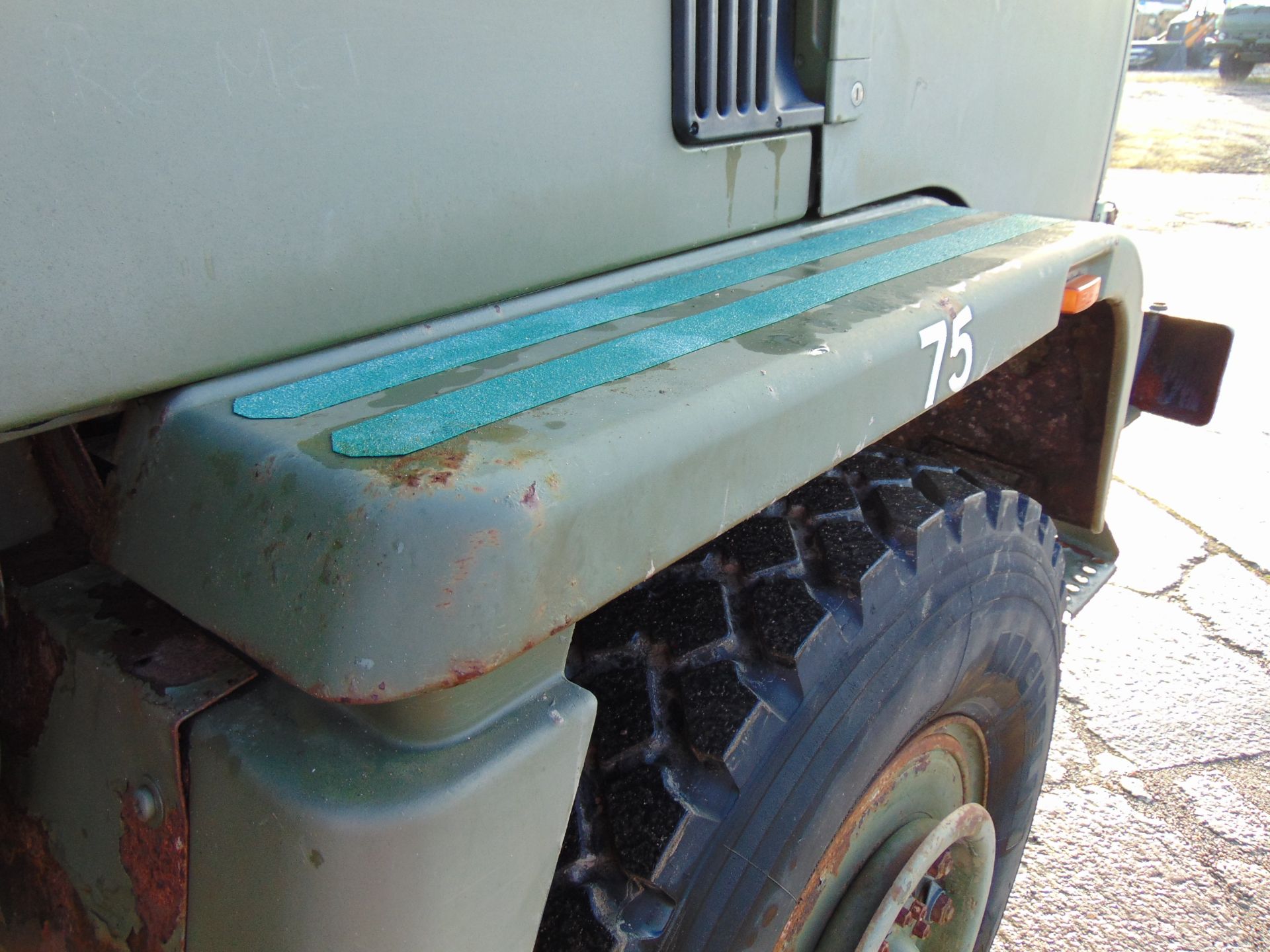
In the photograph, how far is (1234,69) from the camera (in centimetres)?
1512

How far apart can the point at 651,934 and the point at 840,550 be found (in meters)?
0.38

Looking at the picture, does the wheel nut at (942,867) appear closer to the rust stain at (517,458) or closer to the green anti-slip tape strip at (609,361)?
the green anti-slip tape strip at (609,361)

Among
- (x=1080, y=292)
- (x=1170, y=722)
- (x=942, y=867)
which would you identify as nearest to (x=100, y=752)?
(x=942, y=867)

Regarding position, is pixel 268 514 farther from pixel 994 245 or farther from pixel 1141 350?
pixel 1141 350

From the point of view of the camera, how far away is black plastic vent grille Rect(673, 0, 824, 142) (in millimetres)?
958

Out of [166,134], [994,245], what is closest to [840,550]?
[994,245]

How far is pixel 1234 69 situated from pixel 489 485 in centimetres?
A: 1809

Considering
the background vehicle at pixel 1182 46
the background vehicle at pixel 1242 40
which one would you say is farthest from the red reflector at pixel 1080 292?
the background vehicle at pixel 1182 46

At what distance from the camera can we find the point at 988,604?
3.62 ft

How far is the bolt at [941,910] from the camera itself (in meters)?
1.21

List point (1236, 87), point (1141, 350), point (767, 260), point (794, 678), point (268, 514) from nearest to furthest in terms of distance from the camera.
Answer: point (268, 514) < point (794, 678) < point (767, 260) < point (1141, 350) < point (1236, 87)

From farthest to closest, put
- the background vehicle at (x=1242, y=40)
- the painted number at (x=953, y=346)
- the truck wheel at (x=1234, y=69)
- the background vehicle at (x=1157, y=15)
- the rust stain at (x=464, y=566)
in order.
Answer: the background vehicle at (x=1157, y=15) < the truck wheel at (x=1234, y=69) < the background vehicle at (x=1242, y=40) < the painted number at (x=953, y=346) < the rust stain at (x=464, y=566)

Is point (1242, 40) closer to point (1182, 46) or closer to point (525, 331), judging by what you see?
point (1182, 46)

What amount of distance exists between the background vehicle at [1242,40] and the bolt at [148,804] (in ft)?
56.0
